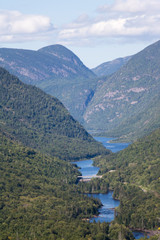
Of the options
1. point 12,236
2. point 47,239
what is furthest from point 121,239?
point 12,236

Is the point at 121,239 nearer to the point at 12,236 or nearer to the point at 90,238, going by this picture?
the point at 90,238

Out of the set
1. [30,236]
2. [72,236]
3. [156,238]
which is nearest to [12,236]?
[30,236]

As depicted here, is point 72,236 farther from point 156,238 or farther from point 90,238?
point 156,238

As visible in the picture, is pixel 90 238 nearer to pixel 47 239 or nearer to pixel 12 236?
pixel 47 239

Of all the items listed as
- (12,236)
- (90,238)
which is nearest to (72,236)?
(90,238)

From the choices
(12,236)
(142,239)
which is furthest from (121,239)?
(12,236)
